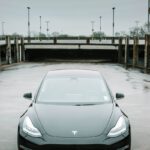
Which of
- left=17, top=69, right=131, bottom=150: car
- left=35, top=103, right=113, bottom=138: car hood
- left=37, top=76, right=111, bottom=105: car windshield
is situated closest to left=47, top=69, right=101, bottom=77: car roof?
left=37, top=76, right=111, bottom=105: car windshield

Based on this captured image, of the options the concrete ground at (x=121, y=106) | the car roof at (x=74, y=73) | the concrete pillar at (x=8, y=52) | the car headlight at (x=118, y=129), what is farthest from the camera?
the concrete pillar at (x=8, y=52)

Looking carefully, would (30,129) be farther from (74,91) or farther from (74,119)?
(74,91)

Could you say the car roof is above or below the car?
above

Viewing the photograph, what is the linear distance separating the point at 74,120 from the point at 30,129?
67cm

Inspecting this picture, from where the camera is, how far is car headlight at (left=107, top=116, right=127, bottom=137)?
19.1ft

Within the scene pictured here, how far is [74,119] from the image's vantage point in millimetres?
6156

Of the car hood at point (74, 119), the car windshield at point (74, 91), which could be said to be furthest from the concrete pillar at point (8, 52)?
the car hood at point (74, 119)

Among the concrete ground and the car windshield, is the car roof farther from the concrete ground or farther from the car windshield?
the concrete ground

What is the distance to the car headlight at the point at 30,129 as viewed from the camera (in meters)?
5.83

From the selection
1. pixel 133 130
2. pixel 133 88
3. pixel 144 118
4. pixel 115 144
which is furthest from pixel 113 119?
pixel 133 88

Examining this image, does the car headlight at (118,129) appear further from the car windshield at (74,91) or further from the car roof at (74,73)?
the car roof at (74,73)

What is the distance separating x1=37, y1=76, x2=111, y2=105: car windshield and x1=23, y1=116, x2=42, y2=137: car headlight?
91 centimetres

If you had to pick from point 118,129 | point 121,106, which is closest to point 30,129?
point 118,129

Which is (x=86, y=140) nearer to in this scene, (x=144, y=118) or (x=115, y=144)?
(x=115, y=144)
